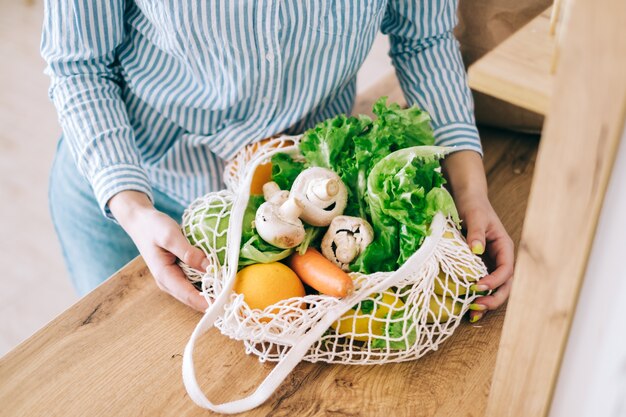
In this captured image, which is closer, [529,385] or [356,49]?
[529,385]

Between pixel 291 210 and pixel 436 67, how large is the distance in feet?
1.54

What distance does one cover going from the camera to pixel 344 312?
0.81 meters

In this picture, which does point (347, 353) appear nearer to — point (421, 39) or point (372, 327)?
point (372, 327)

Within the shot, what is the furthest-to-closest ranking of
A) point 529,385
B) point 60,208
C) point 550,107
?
point 60,208, point 529,385, point 550,107

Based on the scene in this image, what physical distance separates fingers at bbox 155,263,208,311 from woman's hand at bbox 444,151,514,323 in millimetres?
375

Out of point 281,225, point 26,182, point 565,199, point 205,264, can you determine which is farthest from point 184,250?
point 26,182

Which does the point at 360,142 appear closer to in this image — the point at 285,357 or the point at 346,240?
the point at 346,240

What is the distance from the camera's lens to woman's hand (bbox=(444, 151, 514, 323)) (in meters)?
0.90

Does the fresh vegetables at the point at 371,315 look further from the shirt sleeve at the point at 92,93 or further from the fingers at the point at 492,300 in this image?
the shirt sleeve at the point at 92,93

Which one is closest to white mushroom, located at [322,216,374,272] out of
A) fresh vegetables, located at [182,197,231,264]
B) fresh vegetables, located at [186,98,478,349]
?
fresh vegetables, located at [186,98,478,349]

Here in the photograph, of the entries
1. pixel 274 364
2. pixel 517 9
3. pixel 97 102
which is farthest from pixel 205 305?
pixel 517 9

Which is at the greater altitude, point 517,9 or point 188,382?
point 517,9

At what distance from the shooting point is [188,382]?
794mm

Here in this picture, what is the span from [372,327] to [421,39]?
57 centimetres
